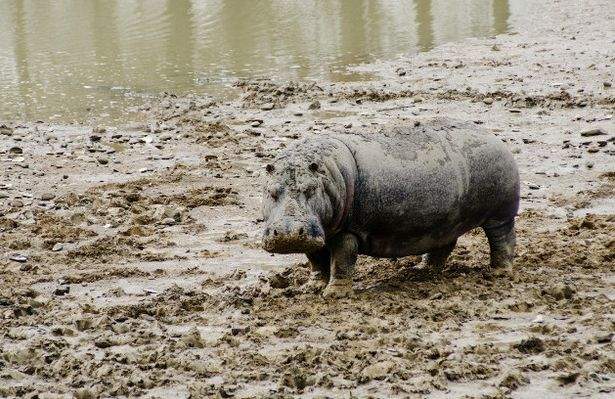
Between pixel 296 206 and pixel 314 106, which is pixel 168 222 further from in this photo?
pixel 314 106

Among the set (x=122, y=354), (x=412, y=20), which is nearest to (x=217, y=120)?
(x=122, y=354)

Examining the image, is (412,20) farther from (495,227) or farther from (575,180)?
(495,227)

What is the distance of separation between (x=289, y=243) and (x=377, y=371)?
3.69ft

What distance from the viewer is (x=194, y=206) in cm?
998

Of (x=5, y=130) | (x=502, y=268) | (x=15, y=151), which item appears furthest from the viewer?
(x=5, y=130)

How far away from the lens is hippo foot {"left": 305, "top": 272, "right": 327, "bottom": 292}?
7332mm

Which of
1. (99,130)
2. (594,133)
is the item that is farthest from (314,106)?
(594,133)

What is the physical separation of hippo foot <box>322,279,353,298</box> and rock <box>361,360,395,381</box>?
1.49 metres

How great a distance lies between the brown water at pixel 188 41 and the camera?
55.8ft

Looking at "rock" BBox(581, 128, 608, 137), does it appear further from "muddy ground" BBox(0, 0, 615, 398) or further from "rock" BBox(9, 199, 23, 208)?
"rock" BBox(9, 199, 23, 208)

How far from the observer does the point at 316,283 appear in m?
7.36

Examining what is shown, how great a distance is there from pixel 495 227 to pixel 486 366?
2256 millimetres

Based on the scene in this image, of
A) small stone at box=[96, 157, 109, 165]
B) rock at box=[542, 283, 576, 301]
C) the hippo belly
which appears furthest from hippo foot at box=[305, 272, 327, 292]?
small stone at box=[96, 157, 109, 165]

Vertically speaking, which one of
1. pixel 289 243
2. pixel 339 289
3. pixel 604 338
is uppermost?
pixel 289 243
